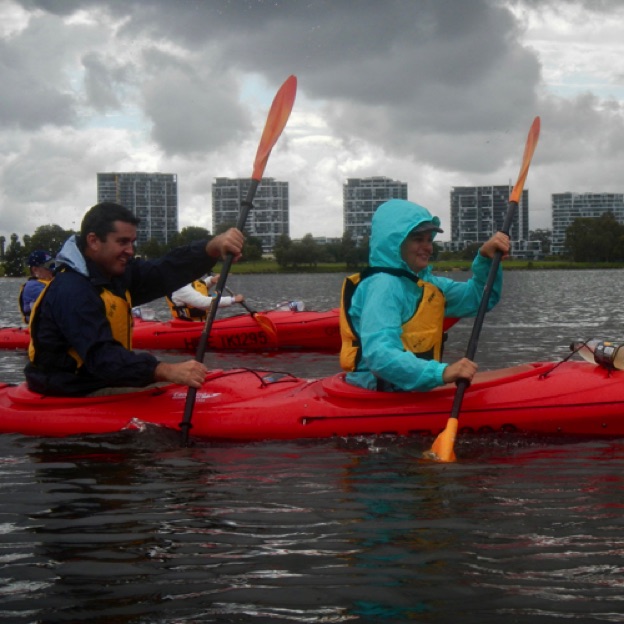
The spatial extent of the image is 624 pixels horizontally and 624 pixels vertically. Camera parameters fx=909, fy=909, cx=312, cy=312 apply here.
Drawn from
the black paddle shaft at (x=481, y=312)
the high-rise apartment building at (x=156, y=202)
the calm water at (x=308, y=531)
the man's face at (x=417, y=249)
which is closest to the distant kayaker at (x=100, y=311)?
the calm water at (x=308, y=531)

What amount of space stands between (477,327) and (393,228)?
1.01 meters

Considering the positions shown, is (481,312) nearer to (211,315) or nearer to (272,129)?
(211,315)

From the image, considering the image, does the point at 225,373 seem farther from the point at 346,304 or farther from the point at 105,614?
the point at 105,614

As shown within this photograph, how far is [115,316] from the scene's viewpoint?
6629 millimetres

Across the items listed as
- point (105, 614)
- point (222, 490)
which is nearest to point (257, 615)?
point (105, 614)

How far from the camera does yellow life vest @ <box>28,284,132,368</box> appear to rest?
6590mm

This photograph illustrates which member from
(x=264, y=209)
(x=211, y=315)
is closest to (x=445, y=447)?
(x=211, y=315)

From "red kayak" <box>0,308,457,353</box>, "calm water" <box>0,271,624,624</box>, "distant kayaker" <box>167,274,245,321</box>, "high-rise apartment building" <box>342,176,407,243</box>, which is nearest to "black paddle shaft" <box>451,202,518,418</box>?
"calm water" <box>0,271,624,624</box>

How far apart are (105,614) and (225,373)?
12.9ft

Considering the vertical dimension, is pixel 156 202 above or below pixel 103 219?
above

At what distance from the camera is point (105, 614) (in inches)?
138

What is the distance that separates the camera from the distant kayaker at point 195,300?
602 inches

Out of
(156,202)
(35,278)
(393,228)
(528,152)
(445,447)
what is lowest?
(445,447)

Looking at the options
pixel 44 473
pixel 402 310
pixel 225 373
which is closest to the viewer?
pixel 44 473
